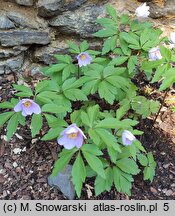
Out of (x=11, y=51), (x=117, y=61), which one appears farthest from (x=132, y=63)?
(x=11, y=51)

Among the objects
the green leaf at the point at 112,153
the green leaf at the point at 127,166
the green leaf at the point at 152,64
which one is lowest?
the green leaf at the point at 127,166

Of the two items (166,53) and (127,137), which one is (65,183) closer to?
(127,137)

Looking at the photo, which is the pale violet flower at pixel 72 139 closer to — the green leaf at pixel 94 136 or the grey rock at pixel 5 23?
the green leaf at pixel 94 136

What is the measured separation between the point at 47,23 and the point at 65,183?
1062 millimetres

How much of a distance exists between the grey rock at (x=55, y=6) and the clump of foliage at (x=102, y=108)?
300 millimetres

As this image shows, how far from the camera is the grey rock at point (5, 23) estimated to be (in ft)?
7.90

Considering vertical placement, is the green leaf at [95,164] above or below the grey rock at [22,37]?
below

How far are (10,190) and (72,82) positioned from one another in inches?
26.7

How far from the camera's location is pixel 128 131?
180 cm

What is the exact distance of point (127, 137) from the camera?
1.77 meters

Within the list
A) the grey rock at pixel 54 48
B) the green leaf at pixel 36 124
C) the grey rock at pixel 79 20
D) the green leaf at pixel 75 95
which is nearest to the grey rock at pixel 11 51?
the grey rock at pixel 54 48

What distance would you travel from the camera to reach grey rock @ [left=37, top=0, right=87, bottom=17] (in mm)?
2371

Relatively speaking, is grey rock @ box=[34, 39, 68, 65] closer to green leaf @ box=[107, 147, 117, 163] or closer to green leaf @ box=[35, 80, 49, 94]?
green leaf @ box=[35, 80, 49, 94]

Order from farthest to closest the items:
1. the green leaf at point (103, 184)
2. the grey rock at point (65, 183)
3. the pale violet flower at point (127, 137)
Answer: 1. the grey rock at point (65, 183)
2. the green leaf at point (103, 184)
3. the pale violet flower at point (127, 137)
